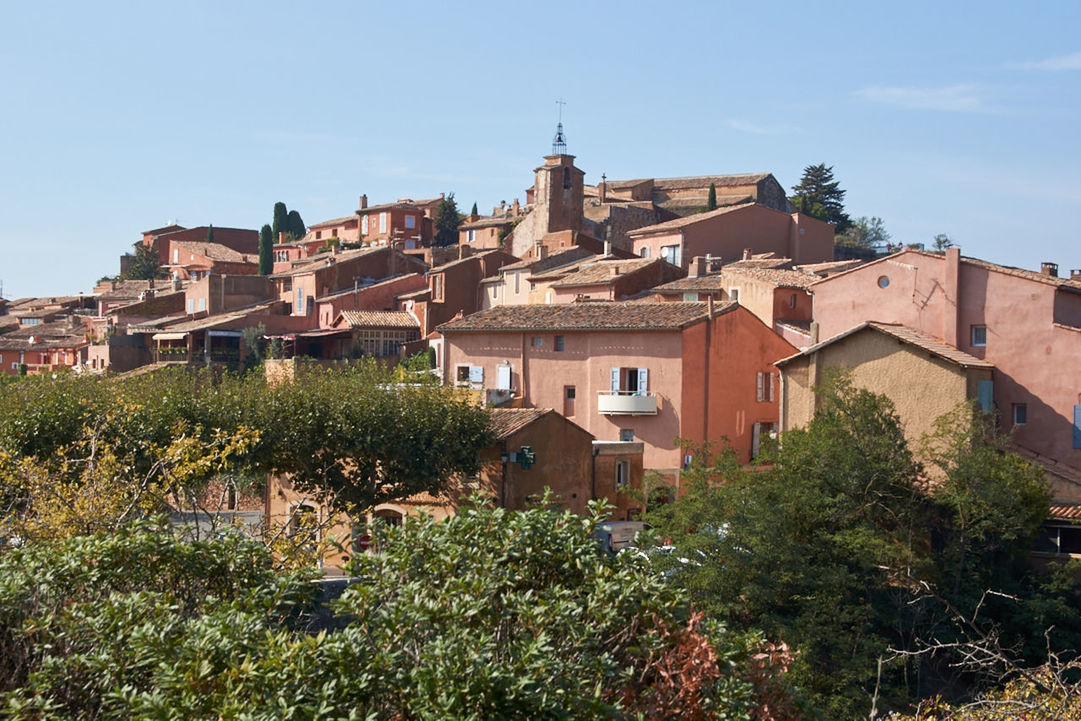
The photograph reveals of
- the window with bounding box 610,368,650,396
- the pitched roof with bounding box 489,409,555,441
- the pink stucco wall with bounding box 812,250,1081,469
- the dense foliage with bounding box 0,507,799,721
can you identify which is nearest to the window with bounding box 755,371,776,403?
the window with bounding box 610,368,650,396

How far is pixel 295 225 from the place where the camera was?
9212cm

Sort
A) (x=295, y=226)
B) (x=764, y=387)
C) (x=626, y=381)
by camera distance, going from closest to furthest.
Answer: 1. (x=626, y=381)
2. (x=764, y=387)
3. (x=295, y=226)

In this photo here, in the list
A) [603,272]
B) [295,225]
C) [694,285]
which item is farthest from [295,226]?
[694,285]

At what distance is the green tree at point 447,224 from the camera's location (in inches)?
3083

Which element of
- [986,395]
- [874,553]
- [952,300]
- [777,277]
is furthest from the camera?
[777,277]

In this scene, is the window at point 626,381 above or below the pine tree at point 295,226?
below

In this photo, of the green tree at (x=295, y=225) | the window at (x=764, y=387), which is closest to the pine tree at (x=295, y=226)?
the green tree at (x=295, y=225)

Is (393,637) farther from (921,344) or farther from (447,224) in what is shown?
(447,224)

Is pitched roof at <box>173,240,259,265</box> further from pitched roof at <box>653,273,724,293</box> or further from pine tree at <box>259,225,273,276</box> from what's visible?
pitched roof at <box>653,273,724,293</box>

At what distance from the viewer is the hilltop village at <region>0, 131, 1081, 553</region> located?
30516 millimetres

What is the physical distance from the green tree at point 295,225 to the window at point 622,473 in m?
62.9

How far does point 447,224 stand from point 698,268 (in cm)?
3311

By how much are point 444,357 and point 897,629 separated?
20765mm

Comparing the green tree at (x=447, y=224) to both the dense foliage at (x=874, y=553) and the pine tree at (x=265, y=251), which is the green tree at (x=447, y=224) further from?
the dense foliage at (x=874, y=553)
